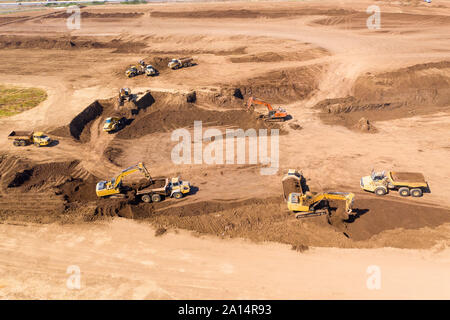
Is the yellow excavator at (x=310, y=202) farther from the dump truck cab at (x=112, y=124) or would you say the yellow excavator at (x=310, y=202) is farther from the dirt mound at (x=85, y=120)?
the dirt mound at (x=85, y=120)

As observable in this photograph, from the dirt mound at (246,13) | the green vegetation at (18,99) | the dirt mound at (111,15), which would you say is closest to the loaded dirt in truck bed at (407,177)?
the green vegetation at (18,99)

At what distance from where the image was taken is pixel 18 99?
129 feet

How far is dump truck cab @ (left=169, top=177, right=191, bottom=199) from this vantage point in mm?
23656

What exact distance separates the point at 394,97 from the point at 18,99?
52.4 m

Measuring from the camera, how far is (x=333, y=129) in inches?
1270

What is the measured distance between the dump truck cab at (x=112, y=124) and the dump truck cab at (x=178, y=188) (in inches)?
531

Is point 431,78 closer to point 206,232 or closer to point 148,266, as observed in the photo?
point 206,232

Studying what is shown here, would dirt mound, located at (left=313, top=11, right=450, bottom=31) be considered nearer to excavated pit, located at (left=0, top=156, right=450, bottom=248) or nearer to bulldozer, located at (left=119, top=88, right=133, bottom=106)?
bulldozer, located at (left=119, top=88, right=133, bottom=106)

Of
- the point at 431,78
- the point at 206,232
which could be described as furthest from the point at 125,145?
the point at 431,78

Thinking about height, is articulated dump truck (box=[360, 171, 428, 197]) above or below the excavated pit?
above

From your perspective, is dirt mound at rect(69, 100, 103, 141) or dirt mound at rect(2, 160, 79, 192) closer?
dirt mound at rect(2, 160, 79, 192)

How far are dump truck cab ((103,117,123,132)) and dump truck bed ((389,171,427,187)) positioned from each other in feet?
96.1

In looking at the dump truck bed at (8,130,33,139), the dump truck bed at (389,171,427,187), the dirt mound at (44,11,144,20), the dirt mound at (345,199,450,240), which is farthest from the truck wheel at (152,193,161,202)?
the dirt mound at (44,11,144,20)
